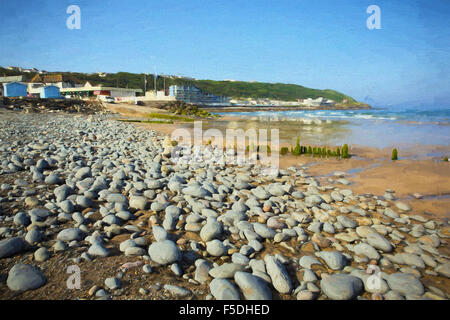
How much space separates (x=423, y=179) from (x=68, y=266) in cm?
746

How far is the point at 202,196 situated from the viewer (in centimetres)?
404

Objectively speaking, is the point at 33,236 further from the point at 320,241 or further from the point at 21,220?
the point at 320,241

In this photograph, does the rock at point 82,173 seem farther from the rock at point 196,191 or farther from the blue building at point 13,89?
the blue building at point 13,89

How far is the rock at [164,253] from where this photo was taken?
7.76 ft

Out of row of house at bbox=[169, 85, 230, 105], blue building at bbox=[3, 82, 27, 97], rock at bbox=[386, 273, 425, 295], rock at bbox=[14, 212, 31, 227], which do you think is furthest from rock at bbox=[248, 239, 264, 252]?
row of house at bbox=[169, 85, 230, 105]

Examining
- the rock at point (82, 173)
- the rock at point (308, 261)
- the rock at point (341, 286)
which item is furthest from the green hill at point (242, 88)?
the rock at point (341, 286)

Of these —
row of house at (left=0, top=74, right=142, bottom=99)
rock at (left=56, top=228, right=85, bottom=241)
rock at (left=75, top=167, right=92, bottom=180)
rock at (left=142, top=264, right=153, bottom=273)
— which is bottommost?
rock at (left=142, top=264, right=153, bottom=273)

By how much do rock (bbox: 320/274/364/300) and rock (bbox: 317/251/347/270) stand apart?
0.27 metres

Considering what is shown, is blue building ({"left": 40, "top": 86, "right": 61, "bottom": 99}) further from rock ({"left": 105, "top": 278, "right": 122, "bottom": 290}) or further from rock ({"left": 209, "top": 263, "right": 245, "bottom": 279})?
rock ({"left": 209, "top": 263, "right": 245, "bottom": 279})

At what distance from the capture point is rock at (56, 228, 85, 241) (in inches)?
103

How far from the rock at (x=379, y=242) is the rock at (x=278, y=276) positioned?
56.6 inches

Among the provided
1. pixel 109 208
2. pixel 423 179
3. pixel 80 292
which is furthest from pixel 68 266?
pixel 423 179

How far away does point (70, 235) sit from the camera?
8.68 ft

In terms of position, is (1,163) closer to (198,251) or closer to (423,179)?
(198,251)
